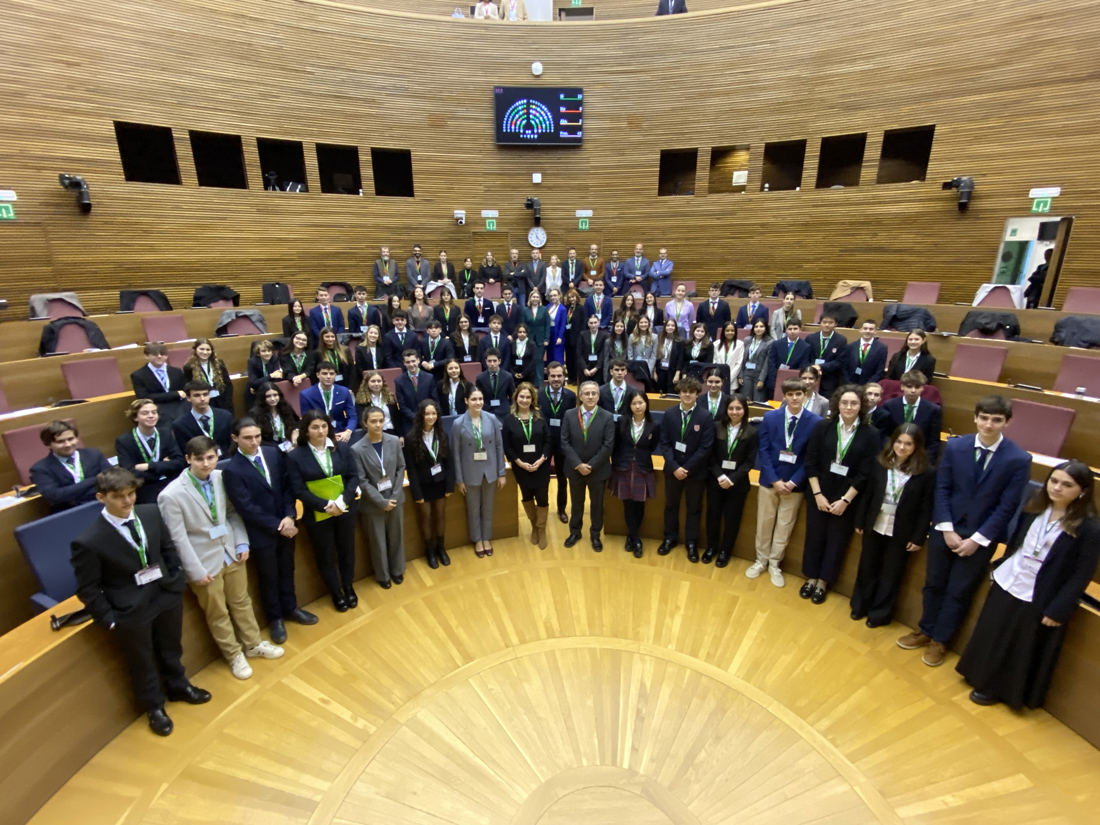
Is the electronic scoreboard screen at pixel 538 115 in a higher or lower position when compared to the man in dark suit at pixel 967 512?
higher

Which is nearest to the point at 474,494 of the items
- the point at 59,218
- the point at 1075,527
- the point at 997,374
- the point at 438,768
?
the point at 438,768

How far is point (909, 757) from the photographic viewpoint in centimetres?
264

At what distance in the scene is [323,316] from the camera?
6.69 m

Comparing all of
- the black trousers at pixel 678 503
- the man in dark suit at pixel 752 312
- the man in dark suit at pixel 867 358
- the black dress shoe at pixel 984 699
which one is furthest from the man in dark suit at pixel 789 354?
the black dress shoe at pixel 984 699

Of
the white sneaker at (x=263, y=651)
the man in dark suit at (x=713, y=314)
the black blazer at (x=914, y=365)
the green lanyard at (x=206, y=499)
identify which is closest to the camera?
the green lanyard at (x=206, y=499)

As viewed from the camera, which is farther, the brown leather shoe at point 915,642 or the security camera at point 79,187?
the security camera at point 79,187

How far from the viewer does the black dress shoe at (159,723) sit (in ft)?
8.99

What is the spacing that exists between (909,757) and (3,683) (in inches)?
160

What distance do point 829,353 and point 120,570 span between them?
6.07m

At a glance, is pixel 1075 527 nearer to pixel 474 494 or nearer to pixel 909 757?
pixel 909 757

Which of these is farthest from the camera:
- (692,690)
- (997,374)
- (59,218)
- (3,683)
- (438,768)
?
(59,218)

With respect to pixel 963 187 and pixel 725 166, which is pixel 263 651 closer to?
pixel 963 187

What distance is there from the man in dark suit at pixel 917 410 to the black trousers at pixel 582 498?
2.21 m

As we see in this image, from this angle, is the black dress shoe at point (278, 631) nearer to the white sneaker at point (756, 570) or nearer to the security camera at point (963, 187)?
the white sneaker at point (756, 570)
